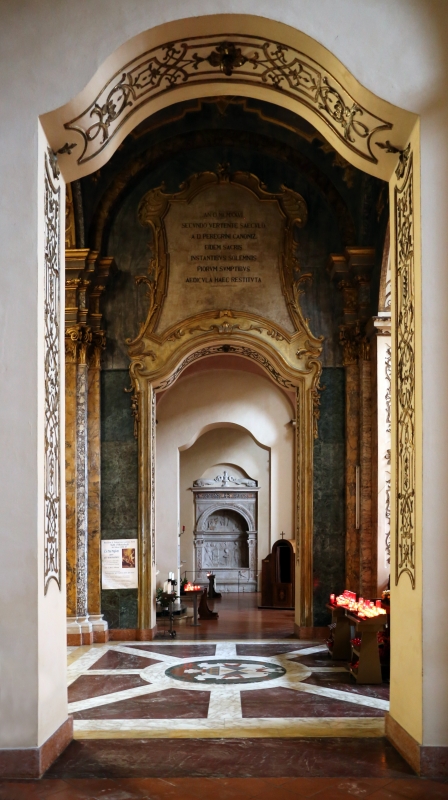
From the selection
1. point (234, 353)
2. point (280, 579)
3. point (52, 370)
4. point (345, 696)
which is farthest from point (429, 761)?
point (280, 579)

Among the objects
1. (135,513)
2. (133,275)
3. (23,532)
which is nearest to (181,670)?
(135,513)

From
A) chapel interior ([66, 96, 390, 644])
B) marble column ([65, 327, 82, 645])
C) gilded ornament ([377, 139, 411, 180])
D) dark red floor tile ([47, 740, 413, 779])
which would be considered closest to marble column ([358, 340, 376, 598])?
chapel interior ([66, 96, 390, 644])

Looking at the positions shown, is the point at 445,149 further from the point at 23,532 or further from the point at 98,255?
the point at 98,255

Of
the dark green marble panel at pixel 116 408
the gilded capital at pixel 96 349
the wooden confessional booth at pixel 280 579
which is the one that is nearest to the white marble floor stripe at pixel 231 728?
the dark green marble panel at pixel 116 408

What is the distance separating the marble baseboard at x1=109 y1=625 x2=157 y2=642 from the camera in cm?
1110

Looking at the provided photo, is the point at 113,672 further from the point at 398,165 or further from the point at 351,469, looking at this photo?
the point at 398,165

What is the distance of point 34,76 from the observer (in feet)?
17.5

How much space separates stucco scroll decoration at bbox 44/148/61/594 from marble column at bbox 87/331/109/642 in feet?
18.1

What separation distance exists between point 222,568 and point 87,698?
44.8ft

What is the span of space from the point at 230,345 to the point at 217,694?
215 inches

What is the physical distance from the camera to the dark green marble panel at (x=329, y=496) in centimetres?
1125

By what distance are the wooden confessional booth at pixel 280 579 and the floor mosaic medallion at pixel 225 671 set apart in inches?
272

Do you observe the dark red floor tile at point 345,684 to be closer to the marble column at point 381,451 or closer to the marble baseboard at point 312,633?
the marble column at point 381,451

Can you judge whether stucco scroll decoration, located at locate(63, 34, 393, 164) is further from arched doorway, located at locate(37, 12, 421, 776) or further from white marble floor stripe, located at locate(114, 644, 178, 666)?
white marble floor stripe, located at locate(114, 644, 178, 666)
